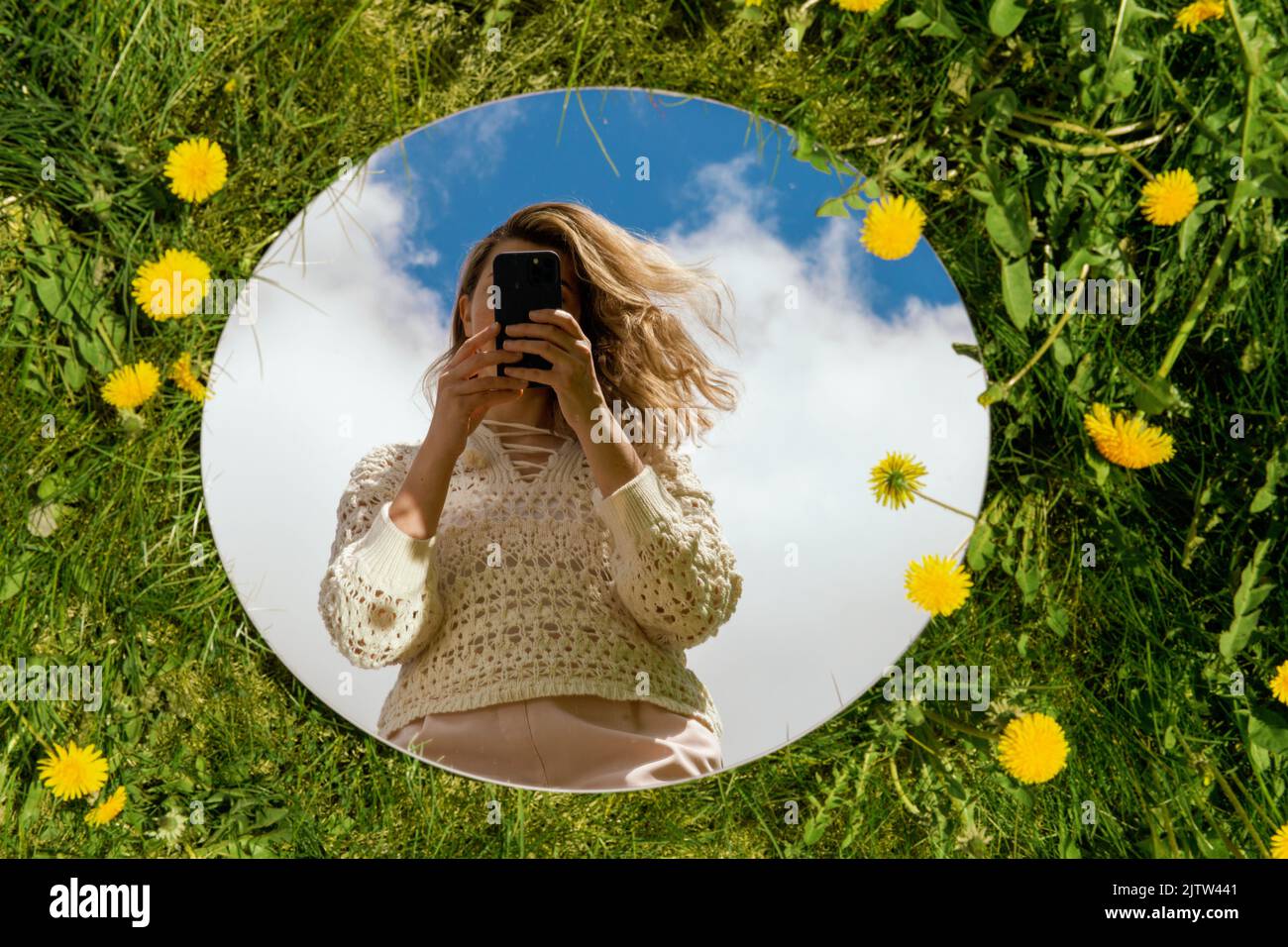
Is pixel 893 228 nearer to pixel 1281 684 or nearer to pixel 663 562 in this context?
pixel 663 562

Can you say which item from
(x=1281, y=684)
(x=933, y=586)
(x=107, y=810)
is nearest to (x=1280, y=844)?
(x=1281, y=684)

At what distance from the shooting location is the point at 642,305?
3.06 feet

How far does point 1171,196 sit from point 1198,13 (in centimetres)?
16

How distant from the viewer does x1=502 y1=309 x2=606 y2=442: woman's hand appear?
882 millimetres

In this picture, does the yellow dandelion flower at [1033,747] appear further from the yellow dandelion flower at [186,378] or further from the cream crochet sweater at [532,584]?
the yellow dandelion flower at [186,378]

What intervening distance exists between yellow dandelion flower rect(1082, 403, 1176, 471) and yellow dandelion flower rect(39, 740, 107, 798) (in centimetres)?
94

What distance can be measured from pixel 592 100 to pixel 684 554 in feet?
1.41

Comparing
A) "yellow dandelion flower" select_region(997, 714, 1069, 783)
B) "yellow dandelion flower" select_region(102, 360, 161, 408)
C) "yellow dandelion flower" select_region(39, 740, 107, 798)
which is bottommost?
"yellow dandelion flower" select_region(997, 714, 1069, 783)

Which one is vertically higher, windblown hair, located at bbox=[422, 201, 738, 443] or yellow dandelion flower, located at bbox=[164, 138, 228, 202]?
yellow dandelion flower, located at bbox=[164, 138, 228, 202]

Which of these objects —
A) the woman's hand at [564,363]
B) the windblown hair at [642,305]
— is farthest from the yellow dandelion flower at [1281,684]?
the woman's hand at [564,363]

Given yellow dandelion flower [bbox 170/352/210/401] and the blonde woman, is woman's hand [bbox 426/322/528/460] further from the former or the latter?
yellow dandelion flower [bbox 170/352/210/401]

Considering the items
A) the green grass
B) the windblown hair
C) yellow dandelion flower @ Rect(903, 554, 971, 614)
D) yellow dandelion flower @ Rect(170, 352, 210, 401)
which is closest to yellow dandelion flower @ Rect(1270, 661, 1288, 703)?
the green grass

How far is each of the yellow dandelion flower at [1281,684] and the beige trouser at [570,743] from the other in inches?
19.6

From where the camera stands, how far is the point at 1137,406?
94 centimetres
